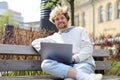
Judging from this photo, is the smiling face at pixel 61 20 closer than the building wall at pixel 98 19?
Yes

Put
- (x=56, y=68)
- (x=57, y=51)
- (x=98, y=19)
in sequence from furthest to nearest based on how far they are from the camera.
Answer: (x=98, y=19), (x=57, y=51), (x=56, y=68)

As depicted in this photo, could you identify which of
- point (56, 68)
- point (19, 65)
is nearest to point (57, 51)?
point (56, 68)

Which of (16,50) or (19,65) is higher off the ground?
(16,50)

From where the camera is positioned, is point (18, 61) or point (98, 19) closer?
point (18, 61)

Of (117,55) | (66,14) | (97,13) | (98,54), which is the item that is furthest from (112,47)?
(97,13)

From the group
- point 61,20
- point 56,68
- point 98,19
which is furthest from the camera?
point 98,19

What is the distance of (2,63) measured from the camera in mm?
4461

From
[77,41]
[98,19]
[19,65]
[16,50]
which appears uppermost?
[98,19]

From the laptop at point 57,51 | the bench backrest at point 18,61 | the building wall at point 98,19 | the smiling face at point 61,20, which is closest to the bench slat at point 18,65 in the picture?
the bench backrest at point 18,61

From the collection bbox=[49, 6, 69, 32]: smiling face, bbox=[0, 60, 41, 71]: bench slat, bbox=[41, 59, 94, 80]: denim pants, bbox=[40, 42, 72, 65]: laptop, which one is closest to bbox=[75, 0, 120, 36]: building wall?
bbox=[0, 60, 41, 71]: bench slat

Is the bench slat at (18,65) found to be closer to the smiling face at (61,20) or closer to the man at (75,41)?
the man at (75,41)

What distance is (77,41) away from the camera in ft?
15.0

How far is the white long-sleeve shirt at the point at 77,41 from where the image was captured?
4500 mm

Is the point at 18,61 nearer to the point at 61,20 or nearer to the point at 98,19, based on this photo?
the point at 61,20
